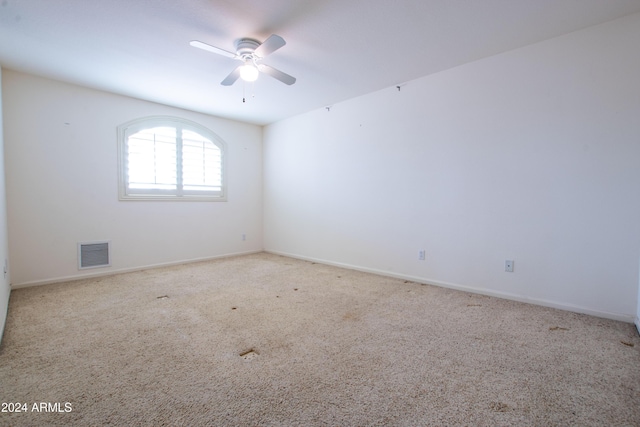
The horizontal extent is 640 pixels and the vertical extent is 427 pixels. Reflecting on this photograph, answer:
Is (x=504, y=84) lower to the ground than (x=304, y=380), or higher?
higher

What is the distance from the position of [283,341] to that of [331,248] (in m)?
2.51

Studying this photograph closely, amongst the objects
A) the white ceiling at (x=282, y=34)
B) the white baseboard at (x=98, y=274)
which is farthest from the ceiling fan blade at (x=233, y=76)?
the white baseboard at (x=98, y=274)

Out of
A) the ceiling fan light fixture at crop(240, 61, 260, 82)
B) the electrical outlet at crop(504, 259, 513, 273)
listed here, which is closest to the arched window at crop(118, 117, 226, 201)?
the ceiling fan light fixture at crop(240, 61, 260, 82)

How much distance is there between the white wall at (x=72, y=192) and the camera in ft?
10.7

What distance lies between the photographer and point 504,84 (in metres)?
2.84

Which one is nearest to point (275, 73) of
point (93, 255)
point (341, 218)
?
point (341, 218)

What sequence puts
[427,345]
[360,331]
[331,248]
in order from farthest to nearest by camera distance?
1. [331,248]
2. [360,331]
3. [427,345]

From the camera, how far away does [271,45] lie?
7.37 feet

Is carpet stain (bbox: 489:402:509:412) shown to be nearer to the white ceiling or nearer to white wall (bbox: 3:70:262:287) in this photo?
the white ceiling

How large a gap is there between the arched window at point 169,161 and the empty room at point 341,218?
0.11ft

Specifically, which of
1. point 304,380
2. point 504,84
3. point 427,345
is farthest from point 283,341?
point 504,84

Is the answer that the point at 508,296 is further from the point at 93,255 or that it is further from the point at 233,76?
the point at 93,255

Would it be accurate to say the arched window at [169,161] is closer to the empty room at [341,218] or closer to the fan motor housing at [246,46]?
the empty room at [341,218]

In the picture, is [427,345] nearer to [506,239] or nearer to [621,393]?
[621,393]
